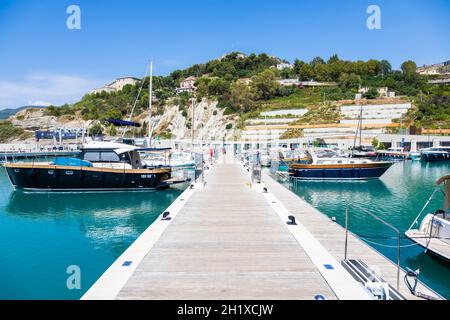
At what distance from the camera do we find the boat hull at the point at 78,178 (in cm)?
2203

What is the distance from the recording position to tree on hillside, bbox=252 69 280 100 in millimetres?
98562

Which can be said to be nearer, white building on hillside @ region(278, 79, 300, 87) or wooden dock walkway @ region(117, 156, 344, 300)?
wooden dock walkway @ region(117, 156, 344, 300)

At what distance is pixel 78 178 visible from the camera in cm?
2211

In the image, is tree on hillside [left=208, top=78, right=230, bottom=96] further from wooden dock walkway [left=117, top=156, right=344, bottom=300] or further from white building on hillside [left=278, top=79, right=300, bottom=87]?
wooden dock walkway [left=117, top=156, right=344, bottom=300]

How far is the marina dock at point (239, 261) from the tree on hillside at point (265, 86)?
9031 cm

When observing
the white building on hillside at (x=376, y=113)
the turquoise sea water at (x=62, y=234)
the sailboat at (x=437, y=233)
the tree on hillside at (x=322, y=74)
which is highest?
the tree on hillside at (x=322, y=74)

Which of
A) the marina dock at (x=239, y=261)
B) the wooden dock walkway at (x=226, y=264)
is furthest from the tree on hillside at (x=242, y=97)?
the wooden dock walkway at (x=226, y=264)

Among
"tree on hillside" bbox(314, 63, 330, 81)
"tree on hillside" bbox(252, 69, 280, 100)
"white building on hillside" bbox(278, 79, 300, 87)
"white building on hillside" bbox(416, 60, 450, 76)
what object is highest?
"white building on hillside" bbox(416, 60, 450, 76)

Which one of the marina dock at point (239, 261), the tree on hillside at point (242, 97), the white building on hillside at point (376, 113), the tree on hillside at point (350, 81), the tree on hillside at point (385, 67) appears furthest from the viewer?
the tree on hillside at point (385, 67)

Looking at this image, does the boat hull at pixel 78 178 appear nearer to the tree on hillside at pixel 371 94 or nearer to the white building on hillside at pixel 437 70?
the tree on hillside at pixel 371 94

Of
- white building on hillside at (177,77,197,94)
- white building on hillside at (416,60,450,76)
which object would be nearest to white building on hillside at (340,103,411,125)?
white building on hillside at (177,77,197,94)

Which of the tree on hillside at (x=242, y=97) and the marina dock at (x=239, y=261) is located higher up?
the tree on hillside at (x=242, y=97)

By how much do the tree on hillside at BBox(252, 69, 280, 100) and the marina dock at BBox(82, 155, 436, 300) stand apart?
296 ft
